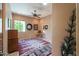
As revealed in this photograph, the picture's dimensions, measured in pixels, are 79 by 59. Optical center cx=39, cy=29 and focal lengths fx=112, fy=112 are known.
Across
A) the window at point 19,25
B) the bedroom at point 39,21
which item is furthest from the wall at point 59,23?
the window at point 19,25

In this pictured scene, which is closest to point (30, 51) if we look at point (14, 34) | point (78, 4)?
point (14, 34)

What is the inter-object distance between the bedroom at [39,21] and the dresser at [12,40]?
28mm

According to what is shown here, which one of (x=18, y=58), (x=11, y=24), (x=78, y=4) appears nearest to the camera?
(x=18, y=58)

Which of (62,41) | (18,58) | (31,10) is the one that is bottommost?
(18,58)

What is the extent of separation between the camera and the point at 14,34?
4.66ft

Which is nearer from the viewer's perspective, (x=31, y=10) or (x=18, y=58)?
(x=18, y=58)

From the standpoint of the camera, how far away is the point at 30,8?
1.41 m

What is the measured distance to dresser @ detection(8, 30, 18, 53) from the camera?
1.38 meters

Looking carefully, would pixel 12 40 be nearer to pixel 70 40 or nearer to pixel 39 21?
pixel 39 21

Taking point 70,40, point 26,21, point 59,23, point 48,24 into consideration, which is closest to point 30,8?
point 26,21

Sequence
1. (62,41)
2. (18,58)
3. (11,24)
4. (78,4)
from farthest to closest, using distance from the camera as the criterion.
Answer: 1. (62,41)
2. (11,24)
3. (78,4)
4. (18,58)

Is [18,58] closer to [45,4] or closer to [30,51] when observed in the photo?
[30,51]

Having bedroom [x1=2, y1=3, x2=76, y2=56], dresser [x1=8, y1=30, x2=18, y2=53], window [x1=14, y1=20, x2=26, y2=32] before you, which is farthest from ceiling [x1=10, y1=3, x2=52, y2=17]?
dresser [x1=8, y1=30, x2=18, y2=53]

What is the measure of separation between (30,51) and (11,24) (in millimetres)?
411
